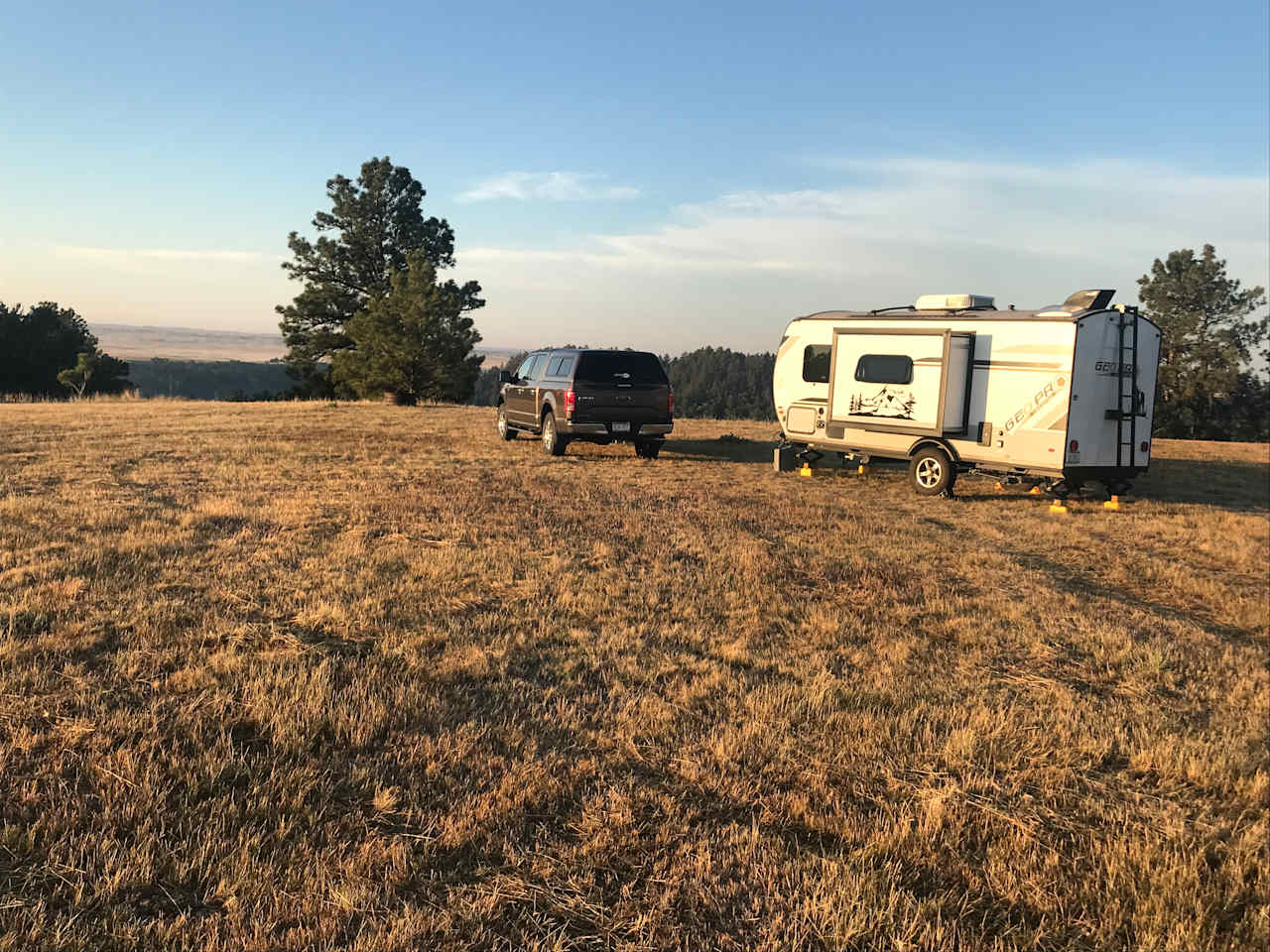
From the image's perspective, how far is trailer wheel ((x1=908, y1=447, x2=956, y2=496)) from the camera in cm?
1271

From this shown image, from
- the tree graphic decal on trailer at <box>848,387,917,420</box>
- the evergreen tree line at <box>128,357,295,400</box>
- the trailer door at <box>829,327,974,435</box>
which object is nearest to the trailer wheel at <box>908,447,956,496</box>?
the trailer door at <box>829,327,974,435</box>

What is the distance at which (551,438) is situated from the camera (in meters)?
15.5

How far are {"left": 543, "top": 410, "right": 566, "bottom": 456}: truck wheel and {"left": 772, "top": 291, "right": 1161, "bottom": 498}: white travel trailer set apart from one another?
5599 millimetres

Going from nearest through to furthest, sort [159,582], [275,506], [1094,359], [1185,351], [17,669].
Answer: [17,669] < [159,582] < [275,506] < [1094,359] < [1185,351]

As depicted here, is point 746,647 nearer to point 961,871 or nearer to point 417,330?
point 961,871

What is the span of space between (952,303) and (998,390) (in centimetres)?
190

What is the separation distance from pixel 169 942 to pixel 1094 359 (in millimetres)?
13055

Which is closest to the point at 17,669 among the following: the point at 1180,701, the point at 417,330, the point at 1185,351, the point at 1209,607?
the point at 1180,701

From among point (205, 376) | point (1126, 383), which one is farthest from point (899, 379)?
point (205, 376)

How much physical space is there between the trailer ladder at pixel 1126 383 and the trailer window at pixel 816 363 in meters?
4.92

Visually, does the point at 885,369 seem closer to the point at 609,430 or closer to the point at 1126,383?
the point at 1126,383

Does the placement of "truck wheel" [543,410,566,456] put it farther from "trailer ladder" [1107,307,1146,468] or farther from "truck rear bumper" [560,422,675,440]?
"trailer ladder" [1107,307,1146,468]

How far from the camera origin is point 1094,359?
448 inches

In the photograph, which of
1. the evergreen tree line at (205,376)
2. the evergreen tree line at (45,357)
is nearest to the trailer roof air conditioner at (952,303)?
the evergreen tree line at (45,357)
